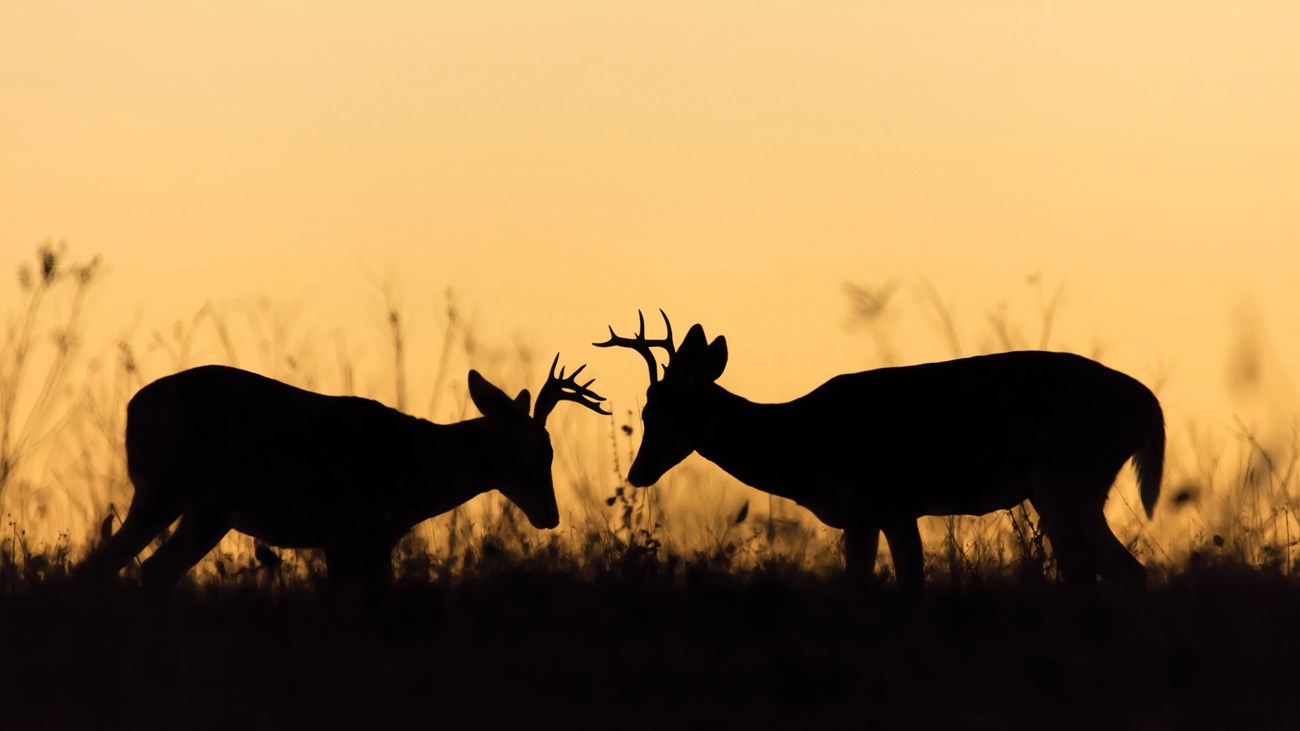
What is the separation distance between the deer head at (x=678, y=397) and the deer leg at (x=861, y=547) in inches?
59.7

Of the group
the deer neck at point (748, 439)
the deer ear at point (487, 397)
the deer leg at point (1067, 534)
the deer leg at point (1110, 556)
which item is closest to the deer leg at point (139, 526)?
the deer ear at point (487, 397)

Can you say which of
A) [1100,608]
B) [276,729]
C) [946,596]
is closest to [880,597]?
[946,596]

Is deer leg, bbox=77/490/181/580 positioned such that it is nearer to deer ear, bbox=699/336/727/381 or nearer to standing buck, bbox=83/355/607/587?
standing buck, bbox=83/355/607/587

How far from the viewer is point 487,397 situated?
12180mm

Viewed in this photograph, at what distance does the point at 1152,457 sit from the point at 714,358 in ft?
9.71

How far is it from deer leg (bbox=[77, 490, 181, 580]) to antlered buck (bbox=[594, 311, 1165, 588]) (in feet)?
9.84

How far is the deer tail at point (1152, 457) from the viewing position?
1155 cm

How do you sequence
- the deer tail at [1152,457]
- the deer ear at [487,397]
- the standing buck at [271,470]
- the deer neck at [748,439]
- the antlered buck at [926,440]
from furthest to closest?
1. the deer ear at [487,397]
2. the deer neck at [748,439]
3. the deer tail at [1152,457]
4. the standing buck at [271,470]
5. the antlered buck at [926,440]

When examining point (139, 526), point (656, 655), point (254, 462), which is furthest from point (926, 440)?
point (139, 526)

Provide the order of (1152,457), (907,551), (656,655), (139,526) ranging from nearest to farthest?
(656,655) → (907,551) → (139,526) → (1152,457)

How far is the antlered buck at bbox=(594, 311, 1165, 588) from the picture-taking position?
36.3 feet

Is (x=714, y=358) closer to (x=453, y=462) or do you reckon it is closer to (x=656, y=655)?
(x=453, y=462)

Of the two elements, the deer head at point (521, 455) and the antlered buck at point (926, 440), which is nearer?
the antlered buck at point (926, 440)

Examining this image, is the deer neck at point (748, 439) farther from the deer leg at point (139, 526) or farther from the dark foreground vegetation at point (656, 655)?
the deer leg at point (139, 526)
